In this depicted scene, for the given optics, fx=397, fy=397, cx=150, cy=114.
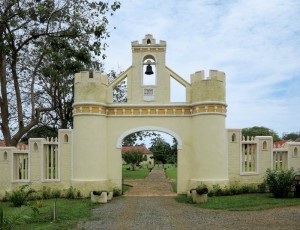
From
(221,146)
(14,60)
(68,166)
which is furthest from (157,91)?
(14,60)

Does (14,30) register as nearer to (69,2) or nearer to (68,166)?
(69,2)

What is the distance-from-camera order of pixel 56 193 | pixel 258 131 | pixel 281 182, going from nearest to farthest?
pixel 281 182, pixel 56 193, pixel 258 131

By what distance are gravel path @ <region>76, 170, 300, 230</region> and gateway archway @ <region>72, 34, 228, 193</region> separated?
3159 millimetres

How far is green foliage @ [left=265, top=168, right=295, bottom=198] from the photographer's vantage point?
1545 cm

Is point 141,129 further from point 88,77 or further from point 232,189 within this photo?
point 232,189

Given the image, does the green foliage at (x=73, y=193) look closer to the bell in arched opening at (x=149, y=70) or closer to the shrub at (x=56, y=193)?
the shrub at (x=56, y=193)

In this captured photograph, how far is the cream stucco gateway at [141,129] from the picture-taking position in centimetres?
1747

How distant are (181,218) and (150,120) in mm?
7162

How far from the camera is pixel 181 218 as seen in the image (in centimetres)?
Answer: 1169

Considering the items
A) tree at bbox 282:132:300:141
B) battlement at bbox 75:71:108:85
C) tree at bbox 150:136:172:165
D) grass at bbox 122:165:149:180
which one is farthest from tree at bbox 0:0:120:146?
tree at bbox 282:132:300:141

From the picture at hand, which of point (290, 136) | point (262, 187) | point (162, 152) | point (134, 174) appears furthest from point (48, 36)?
point (290, 136)

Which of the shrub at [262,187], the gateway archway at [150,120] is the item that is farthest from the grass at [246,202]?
the gateway archway at [150,120]

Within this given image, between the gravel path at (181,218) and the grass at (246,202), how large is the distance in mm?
544

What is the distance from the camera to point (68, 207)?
14.0 metres
